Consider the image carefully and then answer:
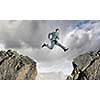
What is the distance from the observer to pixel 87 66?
3104mm

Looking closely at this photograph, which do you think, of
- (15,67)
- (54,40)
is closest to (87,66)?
(54,40)

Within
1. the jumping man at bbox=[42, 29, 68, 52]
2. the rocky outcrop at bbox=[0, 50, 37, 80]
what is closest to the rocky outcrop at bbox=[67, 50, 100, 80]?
the jumping man at bbox=[42, 29, 68, 52]

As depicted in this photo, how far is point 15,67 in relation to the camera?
3121 mm

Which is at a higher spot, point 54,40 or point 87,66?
point 54,40

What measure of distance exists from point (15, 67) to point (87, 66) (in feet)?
2.04

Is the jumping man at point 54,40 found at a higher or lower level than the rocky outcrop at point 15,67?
higher

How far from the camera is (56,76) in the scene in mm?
3074

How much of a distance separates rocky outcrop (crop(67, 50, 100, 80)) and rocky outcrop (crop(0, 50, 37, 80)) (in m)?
0.34

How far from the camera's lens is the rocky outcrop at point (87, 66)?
122 inches

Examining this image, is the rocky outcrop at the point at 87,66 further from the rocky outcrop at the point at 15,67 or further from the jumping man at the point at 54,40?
the rocky outcrop at the point at 15,67

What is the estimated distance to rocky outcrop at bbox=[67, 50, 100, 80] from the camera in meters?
3.09

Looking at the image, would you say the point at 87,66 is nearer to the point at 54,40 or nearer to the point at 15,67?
the point at 54,40

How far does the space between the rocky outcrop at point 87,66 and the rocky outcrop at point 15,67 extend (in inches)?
13.4

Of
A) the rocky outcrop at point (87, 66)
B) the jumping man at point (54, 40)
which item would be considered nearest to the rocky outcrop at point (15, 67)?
the jumping man at point (54, 40)
